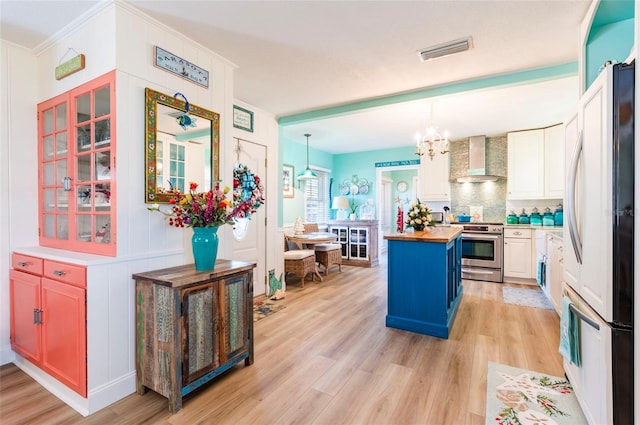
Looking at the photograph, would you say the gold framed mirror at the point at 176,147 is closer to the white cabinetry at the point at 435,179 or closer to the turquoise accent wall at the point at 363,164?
the white cabinetry at the point at 435,179

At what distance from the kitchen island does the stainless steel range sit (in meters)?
2.34

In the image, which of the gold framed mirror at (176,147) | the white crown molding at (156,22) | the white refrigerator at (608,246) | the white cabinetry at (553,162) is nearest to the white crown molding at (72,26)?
the white crown molding at (156,22)

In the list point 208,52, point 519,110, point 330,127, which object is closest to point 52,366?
point 208,52

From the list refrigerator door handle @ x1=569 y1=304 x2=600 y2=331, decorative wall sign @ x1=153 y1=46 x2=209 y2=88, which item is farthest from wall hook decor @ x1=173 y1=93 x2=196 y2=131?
refrigerator door handle @ x1=569 y1=304 x2=600 y2=331

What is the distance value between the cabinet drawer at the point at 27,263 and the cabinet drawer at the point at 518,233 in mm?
5968

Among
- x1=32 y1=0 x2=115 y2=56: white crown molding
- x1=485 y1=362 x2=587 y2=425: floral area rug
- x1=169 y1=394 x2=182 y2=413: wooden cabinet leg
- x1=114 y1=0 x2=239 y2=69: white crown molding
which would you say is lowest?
x1=485 y1=362 x2=587 y2=425: floral area rug

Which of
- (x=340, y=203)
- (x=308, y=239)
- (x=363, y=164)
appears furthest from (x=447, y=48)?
(x=363, y=164)

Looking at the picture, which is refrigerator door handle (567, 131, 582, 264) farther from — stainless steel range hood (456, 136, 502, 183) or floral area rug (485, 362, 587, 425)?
stainless steel range hood (456, 136, 502, 183)

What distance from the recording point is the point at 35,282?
224 centimetres

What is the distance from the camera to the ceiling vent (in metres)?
2.51

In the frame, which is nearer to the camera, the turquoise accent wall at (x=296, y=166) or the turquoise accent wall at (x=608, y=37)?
the turquoise accent wall at (x=608, y=37)

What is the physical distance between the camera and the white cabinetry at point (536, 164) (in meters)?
5.00

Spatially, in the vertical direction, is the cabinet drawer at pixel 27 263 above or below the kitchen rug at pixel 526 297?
above

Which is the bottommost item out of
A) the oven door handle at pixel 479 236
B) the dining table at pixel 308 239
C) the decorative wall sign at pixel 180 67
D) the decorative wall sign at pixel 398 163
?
the dining table at pixel 308 239
